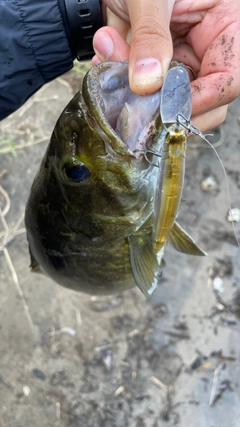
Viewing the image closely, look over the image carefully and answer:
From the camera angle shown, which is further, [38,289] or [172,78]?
[38,289]

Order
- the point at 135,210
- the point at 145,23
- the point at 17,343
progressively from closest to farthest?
the point at 145,23, the point at 135,210, the point at 17,343

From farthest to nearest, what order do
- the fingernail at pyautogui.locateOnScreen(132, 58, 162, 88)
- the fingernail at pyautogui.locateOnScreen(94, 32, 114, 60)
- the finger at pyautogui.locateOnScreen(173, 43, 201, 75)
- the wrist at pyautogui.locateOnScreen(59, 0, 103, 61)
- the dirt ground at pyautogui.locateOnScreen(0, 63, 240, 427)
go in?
the dirt ground at pyautogui.locateOnScreen(0, 63, 240, 427) < the wrist at pyautogui.locateOnScreen(59, 0, 103, 61) < the finger at pyautogui.locateOnScreen(173, 43, 201, 75) < the fingernail at pyautogui.locateOnScreen(94, 32, 114, 60) < the fingernail at pyautogui.locateOnScreen(132, 58, 162, 88)

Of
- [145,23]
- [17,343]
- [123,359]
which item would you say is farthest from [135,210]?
[17,343]

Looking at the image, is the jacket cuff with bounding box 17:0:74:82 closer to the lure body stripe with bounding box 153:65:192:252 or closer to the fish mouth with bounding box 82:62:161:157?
the fish mouth with bounding box 82:62:161:157

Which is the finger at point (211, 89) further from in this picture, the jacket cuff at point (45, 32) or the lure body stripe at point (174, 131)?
the jacket cuff at point (45, 32)

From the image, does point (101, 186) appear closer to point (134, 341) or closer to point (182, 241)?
point (182, 241)

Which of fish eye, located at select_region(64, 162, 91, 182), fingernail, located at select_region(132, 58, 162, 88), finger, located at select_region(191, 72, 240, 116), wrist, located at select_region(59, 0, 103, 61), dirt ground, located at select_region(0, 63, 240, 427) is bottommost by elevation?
dirt ground, located at select_region(0, 63, 240, 427)

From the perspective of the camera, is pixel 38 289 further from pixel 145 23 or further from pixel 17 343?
pixel 145 23

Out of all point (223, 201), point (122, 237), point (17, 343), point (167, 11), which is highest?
point (167, 11)

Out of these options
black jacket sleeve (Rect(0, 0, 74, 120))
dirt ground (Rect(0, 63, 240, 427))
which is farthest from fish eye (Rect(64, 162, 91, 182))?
dirt ground (Rect(0, 63, 240, 427))
